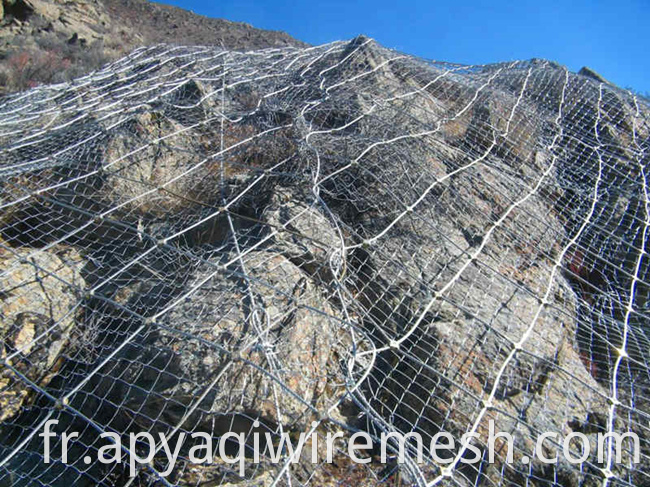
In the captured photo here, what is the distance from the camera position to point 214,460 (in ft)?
3.29

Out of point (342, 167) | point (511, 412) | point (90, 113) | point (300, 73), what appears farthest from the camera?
point (300, 73)

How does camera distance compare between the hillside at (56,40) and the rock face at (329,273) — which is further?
the hillside at (56,40)

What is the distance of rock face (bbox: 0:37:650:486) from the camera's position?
1.08m

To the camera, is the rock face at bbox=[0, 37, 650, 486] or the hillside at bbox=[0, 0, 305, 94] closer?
the rock face at bbox=[0, 37, 650, 486]

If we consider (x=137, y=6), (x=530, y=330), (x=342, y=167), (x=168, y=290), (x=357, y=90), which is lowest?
(x=168, y=290)

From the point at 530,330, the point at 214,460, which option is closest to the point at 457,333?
the point at 530,330

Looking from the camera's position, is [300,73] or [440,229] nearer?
[440,229]

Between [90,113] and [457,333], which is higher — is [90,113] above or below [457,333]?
below

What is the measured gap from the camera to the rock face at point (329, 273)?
1078mm

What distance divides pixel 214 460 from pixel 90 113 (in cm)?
196

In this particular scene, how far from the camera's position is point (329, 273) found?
138 cm

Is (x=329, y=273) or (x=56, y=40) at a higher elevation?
(x=56, y=40)

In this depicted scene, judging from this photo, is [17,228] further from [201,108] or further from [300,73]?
[300,73]

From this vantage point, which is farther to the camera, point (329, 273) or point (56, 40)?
point (56, 40)
